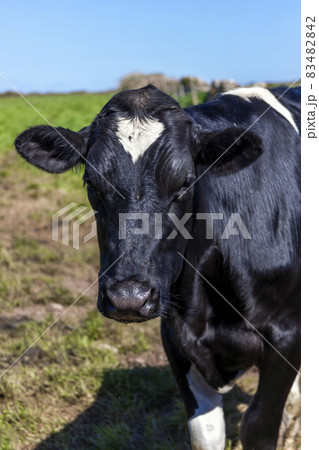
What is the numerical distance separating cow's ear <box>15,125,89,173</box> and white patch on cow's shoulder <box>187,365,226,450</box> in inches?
54.4

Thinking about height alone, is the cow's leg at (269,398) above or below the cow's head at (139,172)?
below

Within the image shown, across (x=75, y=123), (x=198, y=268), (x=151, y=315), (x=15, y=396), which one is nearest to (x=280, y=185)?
(x=198, y=268)

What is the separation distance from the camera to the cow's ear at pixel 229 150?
311cm

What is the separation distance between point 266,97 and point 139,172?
4.24ft

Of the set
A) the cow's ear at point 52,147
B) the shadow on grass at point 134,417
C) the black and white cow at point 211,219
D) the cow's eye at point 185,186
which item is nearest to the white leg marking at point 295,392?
the shadow on grass at point 134,417

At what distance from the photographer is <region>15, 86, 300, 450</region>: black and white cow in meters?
2.90

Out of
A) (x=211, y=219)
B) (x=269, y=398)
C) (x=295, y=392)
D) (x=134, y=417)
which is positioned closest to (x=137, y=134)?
(x=211, y=219)

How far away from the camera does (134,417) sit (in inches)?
170

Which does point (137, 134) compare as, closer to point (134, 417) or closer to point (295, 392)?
point (134, 417)

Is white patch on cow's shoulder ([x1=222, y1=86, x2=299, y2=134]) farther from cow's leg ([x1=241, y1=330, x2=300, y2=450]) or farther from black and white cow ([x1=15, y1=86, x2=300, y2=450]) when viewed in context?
cow's leg ([x1=241, y1=330, x2=300, y2=450])

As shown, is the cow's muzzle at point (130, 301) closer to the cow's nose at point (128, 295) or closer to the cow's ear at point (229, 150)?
the cow's nose at point (128, 295)

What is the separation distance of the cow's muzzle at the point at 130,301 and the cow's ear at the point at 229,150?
2.88 ft

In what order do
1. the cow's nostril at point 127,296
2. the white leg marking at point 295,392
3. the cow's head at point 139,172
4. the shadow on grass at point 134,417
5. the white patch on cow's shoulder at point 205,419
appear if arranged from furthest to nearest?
the white leg marking at point 295,392 < the shadow on grass at point 134,417 < the white patch on cow's shoulder at point 205,419 < the cow's head at point 139,172 < the cow's nostril at point 127,296
